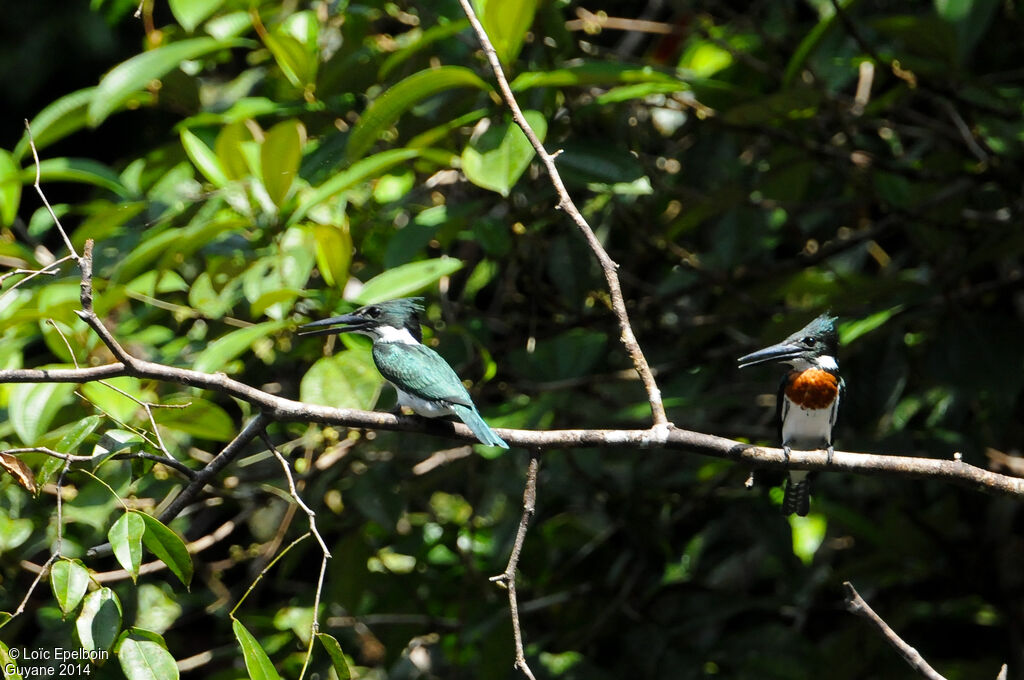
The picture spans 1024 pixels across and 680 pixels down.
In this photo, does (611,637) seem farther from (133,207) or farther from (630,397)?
(133,207)

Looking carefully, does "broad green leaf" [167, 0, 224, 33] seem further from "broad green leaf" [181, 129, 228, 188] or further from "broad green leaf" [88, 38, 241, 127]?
"broad green leaf" [181, 129, 228, 188]

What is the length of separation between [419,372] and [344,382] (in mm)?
191

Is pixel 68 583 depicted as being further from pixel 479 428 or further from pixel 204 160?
pixel 204 160

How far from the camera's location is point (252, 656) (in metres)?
1.78

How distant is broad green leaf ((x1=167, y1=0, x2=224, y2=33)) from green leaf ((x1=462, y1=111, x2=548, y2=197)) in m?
0.85

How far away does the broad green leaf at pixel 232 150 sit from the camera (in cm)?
310

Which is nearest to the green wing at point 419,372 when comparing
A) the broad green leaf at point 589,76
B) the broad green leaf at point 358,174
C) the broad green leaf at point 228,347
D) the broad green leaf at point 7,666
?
the broad green leaf at point 228,347

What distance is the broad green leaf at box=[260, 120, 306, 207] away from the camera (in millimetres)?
2938

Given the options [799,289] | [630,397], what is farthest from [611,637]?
[799,289]

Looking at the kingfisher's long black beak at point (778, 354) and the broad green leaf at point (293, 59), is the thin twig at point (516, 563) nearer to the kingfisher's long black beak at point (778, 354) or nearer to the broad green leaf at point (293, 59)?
the kingfisher's long black beak at point (778, 354)

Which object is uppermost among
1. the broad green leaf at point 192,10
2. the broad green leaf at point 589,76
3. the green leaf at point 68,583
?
the broad green leaf at point 192,10

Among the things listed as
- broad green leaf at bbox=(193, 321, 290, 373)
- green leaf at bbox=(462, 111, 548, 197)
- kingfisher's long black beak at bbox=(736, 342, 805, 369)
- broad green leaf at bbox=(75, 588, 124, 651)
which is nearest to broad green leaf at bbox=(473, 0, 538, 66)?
green leaf at bbox=(462, 111, 548, 197)

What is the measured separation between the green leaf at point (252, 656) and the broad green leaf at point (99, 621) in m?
0.21

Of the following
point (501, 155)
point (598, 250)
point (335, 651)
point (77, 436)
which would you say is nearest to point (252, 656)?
point (335, 651)
